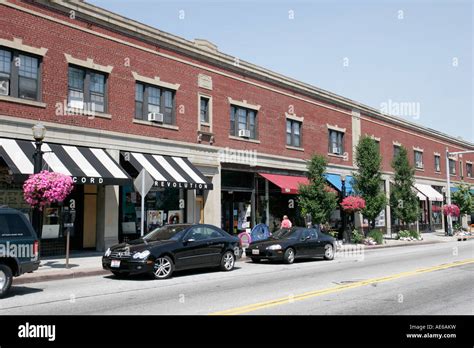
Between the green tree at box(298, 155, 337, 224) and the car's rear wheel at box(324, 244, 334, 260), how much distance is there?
6.21 m

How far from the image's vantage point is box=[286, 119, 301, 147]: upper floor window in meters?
29.8

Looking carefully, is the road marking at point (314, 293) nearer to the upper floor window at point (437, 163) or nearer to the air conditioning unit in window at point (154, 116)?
the air conditioning unit in window at point (154, 116)

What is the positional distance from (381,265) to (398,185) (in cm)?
1925

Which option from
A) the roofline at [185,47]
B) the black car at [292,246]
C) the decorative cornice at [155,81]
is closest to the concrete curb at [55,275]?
the black car at [292,246]

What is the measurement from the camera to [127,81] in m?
20.7

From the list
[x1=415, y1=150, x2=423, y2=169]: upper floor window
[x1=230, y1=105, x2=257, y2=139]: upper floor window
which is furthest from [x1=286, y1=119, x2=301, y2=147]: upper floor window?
[x1=415, y1=150, x2=423, y2=169]: upper floor window

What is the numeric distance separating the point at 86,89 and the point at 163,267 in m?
9.32

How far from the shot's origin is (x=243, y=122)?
87.8ft

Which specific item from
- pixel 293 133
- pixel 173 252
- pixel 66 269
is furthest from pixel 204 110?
Answer: pixel 173 252

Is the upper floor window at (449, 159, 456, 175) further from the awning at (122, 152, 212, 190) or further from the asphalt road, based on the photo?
the asphalt road

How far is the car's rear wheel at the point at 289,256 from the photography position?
57.0 ft
